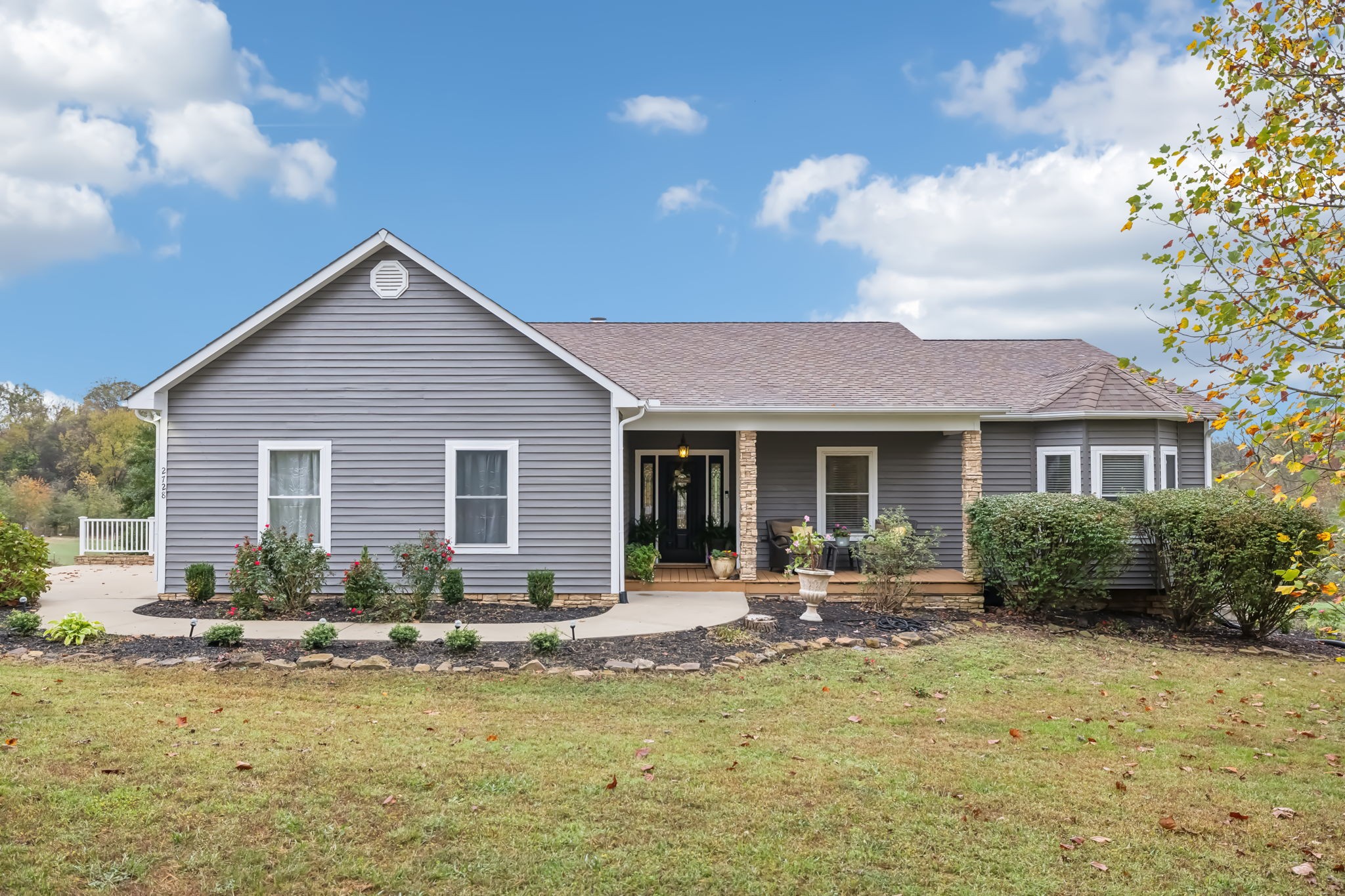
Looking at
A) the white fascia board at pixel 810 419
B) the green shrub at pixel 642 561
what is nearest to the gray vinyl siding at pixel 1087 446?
the white fascia board at pixel 810 419

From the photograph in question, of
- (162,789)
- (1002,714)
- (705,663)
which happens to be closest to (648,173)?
(705,663)

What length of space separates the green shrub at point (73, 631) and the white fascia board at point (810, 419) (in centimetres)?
747

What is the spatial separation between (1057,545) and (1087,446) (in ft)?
9.99

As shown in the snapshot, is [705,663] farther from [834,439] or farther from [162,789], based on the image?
[834,439]

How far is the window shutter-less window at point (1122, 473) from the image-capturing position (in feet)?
41.2

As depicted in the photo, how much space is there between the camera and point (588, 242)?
61.5ft

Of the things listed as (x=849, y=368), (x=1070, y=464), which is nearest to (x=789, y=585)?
(x=849, y=368)

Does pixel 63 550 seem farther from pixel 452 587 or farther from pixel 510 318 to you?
pixel 510 318

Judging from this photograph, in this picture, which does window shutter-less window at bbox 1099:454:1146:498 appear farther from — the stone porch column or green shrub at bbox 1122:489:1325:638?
the stone porch column

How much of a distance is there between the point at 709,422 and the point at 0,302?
2334 cm

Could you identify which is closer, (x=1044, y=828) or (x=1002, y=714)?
(x=1044, y=828)

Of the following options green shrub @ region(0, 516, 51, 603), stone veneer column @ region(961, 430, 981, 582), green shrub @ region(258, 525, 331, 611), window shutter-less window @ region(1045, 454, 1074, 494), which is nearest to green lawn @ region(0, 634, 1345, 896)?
green shrub @ region(258, 525, 331, 611)

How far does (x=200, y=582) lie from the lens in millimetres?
10258

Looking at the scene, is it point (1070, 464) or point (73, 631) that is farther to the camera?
point (1070, 464)
